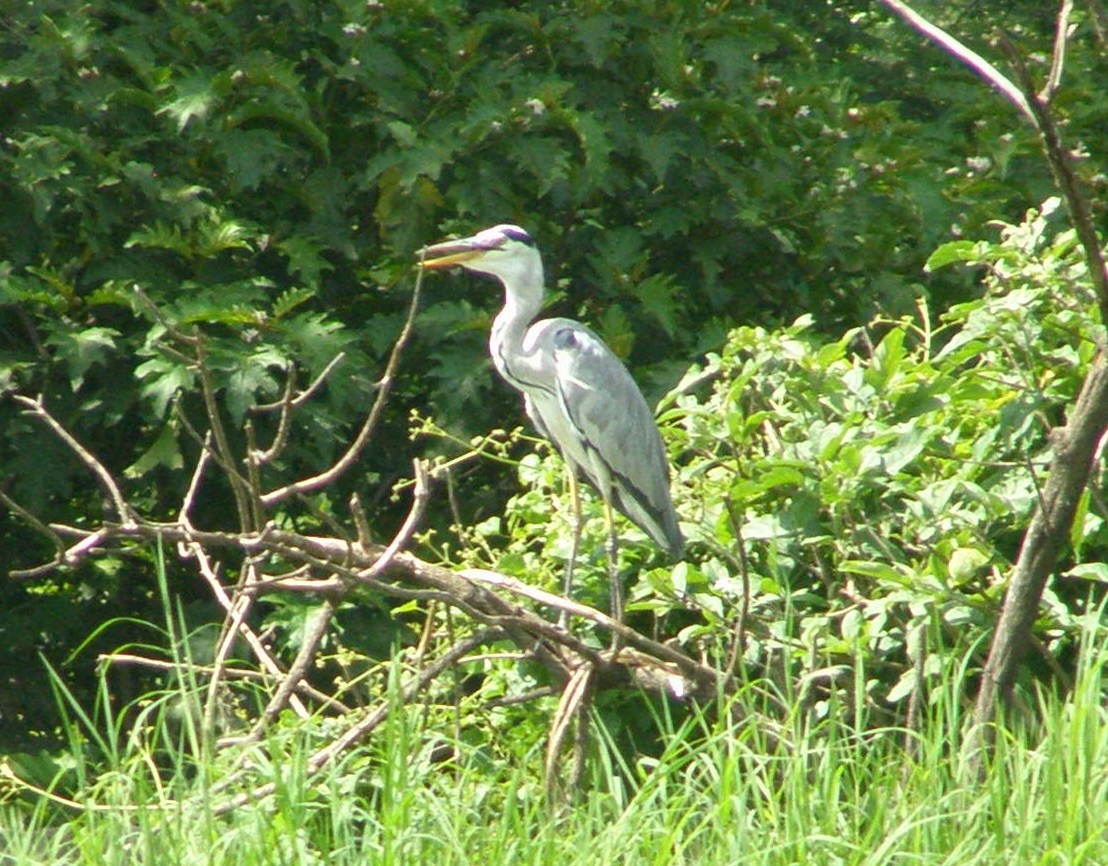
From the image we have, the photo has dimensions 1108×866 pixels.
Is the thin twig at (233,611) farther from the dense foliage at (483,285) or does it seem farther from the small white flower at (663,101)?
the small white flower at (663,101)

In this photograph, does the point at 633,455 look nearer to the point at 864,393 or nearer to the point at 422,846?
the point at 864,393

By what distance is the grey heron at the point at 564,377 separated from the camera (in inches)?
188

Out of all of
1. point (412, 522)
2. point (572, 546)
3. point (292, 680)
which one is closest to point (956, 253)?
point (572, 546)

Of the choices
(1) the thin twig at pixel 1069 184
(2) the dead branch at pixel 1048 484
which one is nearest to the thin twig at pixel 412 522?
(2) the dead branch at pixel 1048 484

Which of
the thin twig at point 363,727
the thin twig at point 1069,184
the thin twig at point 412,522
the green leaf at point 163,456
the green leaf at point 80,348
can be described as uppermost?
the thin twig at point 1069,184

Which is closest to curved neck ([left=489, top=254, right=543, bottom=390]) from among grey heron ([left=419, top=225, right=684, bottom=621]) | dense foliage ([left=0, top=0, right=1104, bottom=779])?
grey heron ([left=419, top=225, right=684, bottom=621])

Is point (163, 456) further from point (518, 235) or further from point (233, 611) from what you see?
point (233, 611)

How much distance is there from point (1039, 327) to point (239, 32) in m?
2.54

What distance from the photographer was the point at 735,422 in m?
3.95

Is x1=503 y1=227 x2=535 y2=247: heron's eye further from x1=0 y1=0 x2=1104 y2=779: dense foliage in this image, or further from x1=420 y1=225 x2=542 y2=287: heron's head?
x1=0 y1=0 x2=1104 y2=779: dense foliage

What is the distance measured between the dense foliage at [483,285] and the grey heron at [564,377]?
0.63 feet

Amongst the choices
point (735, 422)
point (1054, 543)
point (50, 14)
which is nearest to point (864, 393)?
point (735, 422)

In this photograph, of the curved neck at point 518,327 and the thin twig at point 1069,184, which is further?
the curved neck at point 518,327

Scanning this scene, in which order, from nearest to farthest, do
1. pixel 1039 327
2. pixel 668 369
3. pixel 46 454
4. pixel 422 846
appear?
pixel 422 846 → pixel 1039 327 → pixel 46 454 → pixel 668 369
